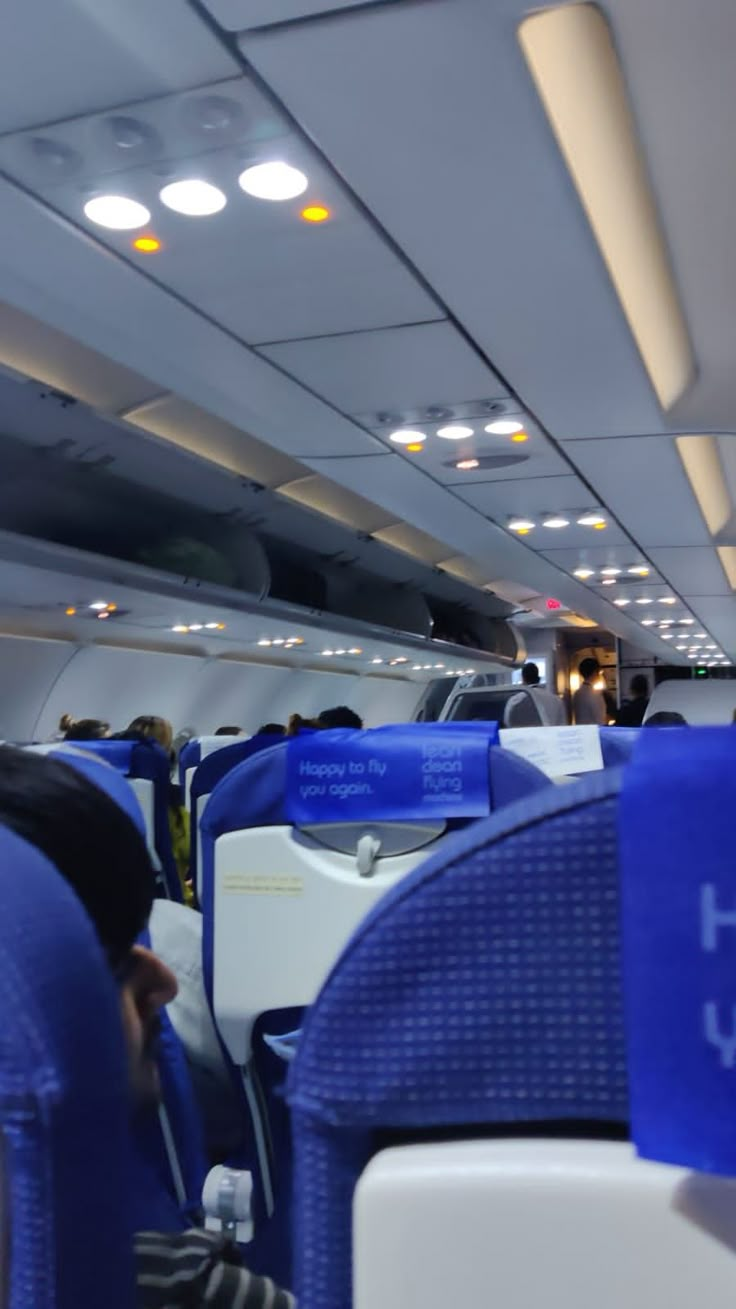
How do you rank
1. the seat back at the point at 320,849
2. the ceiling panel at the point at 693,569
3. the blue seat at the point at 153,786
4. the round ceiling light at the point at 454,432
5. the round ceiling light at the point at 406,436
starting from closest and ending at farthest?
the seat back at the point at 320,849 → the blue seat at the point at 153,786 → the round ceiling light at the point at 454,432 → the round ceiling light at the point at 406,436 → the ceiling panel at the point at 693,569

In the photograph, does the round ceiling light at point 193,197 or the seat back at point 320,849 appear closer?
the seat back at point 320,849

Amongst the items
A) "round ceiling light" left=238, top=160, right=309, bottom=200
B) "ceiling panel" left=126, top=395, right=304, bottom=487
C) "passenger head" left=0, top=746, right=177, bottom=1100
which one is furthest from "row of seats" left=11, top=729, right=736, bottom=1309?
"ceiling panel" left=126, top=395, right=304, bottom=487

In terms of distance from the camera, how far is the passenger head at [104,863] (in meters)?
1.04

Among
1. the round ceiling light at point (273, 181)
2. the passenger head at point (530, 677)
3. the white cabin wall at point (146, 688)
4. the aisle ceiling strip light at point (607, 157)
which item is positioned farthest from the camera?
the passenger head at point (530, 677)

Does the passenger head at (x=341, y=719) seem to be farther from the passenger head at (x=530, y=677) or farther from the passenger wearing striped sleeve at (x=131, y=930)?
the passenger head at (x=530, y=677)

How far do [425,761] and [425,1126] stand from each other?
183 centimetres

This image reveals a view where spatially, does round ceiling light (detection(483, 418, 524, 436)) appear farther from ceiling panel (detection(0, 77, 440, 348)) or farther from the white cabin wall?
the white cabin wall

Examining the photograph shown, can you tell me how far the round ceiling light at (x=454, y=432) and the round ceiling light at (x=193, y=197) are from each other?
8.81 feet

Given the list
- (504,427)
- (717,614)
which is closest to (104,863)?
(504,427)

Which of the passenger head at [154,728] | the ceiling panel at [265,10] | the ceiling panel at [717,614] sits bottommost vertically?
the passenger head at [154,728]

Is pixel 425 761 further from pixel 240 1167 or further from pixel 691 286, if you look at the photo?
pixel 691 286

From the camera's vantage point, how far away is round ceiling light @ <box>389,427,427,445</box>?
19.8ft

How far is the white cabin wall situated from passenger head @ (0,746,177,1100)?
34.6 ft

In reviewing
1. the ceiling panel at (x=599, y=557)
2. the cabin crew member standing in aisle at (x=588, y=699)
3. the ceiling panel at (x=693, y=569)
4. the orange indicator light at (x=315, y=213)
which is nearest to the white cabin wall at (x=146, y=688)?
the cabin crew member standing in aisle at (x=588, y=699)
